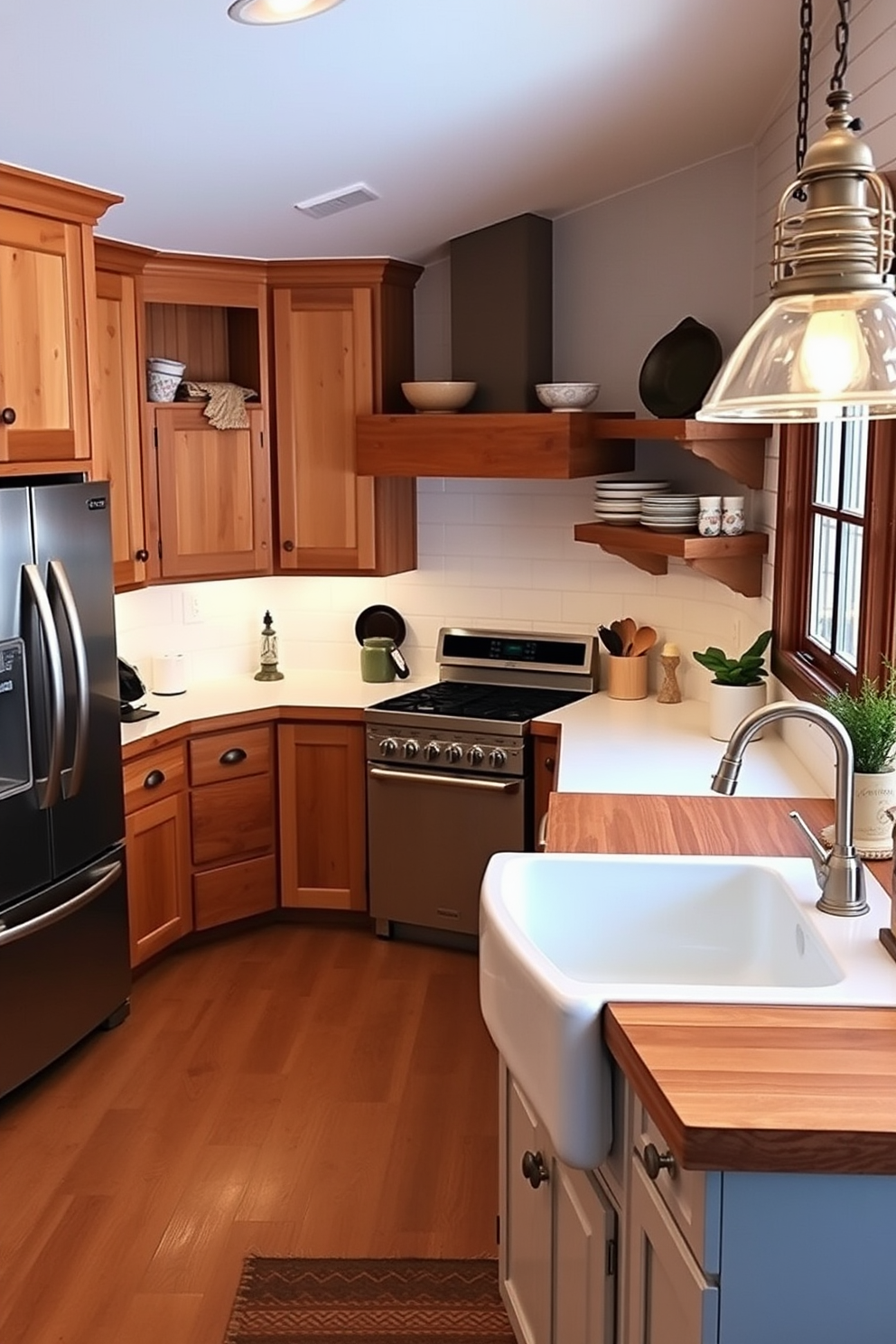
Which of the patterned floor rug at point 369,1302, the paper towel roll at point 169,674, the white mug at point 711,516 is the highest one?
the white mug at point 711,516

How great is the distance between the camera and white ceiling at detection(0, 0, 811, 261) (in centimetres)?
297

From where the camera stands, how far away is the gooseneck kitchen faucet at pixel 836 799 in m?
2.16

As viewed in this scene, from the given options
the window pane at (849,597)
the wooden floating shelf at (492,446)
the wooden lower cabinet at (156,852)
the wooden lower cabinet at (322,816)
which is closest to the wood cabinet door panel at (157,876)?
the wooden lower cabinet at (156,852)

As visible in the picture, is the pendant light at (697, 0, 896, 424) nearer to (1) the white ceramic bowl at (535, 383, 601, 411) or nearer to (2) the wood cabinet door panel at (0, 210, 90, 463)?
(2) the wood cabinet door panel at (0, 210, 90, 463)

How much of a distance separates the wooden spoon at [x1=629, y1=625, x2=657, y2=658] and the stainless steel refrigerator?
1823 millimetres

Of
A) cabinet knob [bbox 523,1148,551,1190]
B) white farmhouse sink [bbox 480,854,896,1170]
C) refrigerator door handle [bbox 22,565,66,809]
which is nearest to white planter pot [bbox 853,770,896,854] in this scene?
white farmhouse sink [bbox 480,854,896,1170]

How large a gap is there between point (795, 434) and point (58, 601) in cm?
206

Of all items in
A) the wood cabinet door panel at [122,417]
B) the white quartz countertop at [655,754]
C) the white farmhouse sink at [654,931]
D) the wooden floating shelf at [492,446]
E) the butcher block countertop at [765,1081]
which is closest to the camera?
the butcher block countertop at [765,1081]

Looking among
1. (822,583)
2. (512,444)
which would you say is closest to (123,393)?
(512,444)

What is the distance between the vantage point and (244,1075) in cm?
389

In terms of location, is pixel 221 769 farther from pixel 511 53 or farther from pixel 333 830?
pixel 511 53

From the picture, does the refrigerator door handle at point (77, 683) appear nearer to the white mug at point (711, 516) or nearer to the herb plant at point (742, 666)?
the herb plant at point (742, 666)

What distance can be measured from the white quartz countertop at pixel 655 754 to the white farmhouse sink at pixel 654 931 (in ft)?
2.48

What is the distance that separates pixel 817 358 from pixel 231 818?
143 inches
